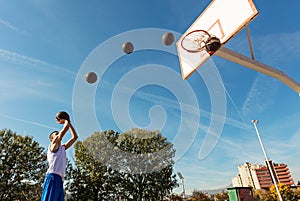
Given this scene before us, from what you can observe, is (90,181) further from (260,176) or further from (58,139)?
(260,176)

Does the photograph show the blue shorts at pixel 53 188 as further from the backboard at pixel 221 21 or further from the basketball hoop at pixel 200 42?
the backboard at pixel 221 21

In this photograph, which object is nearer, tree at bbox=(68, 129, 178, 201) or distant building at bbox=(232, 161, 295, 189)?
tree at bbox=(68, 129, 178, 201)

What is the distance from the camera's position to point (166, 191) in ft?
79.0

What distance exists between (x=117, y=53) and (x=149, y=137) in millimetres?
17595

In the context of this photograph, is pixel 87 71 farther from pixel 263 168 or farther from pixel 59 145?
pixel 263 168

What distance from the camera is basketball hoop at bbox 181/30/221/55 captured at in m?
4.50

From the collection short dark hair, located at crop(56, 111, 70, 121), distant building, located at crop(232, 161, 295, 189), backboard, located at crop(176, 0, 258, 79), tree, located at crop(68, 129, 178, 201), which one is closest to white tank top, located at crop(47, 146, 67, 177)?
short dark hair, located at crop(56, 111, 70, 121)

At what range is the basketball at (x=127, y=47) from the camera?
561 centimetres

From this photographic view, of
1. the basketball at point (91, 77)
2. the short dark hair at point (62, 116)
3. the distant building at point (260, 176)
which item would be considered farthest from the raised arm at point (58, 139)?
the distant building at point (260, 176)

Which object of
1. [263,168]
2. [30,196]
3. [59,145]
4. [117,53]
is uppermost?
[263,168]

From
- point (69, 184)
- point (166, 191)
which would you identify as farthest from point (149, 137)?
point (69, 184)

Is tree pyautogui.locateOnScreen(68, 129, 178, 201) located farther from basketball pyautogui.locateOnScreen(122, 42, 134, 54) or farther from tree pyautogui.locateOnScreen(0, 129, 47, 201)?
basketball pyautogui.locateOnScreen(122, 42, 134, 54)

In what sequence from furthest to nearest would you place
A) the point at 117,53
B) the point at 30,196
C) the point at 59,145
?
the point at 30,196 < the point at 117,53 < the point at 59,145

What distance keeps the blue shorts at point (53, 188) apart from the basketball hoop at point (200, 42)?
3753mm
